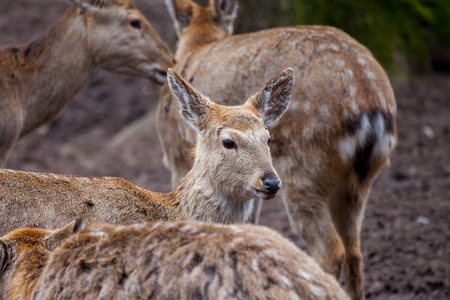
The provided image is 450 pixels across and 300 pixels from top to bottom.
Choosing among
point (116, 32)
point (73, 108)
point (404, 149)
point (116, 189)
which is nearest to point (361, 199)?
point (116, 189)

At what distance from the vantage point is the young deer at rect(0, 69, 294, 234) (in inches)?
166

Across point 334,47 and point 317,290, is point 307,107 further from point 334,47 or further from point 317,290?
point 317,290

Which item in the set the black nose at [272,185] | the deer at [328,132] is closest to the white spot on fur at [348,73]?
the deer at [328,132]

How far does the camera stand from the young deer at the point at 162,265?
2.84 metres

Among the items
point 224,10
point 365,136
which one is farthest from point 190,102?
point 224,10

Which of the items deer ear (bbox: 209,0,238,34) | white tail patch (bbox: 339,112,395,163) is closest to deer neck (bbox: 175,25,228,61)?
deer ear (bbox: 209,0,238,34)

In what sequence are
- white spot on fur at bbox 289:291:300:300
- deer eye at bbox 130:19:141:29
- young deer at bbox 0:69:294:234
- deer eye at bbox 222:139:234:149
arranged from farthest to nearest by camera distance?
deer eye at bbox 130:19:141:29 → deer eye at bbox 222:139:234:149 → young deer at bbox 0:69:294:234 → white spot on fur at bbox 289:291:300:300

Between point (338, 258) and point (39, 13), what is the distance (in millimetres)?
11021

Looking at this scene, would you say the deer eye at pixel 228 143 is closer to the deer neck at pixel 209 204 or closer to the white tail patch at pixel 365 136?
the deer neck at pixel 209 204

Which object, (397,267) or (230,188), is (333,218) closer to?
(397,267)

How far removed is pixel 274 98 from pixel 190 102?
2.23 ft

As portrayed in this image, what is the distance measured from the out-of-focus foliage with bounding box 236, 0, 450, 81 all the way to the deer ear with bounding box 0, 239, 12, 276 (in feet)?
22.9

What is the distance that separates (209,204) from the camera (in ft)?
15.0

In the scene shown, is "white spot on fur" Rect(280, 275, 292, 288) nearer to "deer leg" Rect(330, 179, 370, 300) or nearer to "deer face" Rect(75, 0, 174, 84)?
"deer leg" Rect(330, 179, 370, 300)
